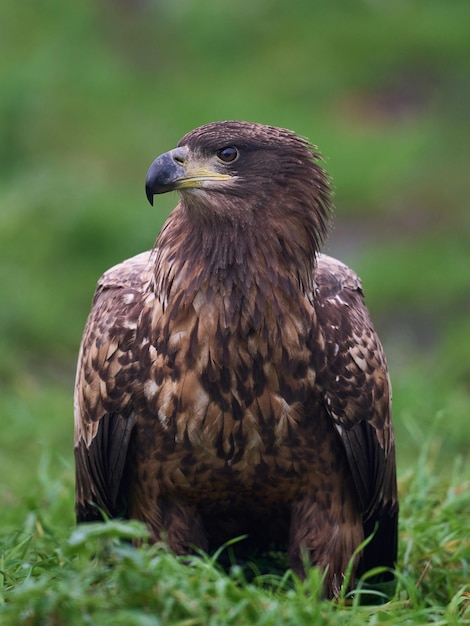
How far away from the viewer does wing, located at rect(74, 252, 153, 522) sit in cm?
439

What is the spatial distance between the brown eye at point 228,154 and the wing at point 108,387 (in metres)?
0.53

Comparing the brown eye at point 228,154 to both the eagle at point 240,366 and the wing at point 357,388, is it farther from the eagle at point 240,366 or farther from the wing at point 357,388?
the wing at point 357,388

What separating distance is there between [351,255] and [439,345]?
5.31 ft

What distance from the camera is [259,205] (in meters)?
4.27

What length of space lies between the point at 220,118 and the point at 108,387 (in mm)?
7831

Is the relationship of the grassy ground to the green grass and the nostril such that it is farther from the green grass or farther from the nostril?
the nostril

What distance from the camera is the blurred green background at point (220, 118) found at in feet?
26.9

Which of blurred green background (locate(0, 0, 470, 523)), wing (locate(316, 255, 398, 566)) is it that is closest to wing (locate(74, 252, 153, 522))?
wing (locate(316, 255, 398, 566))

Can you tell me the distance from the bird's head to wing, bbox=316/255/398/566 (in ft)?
1.12

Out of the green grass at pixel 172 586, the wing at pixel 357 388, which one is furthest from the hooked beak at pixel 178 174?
the green grass at pixel 172 586

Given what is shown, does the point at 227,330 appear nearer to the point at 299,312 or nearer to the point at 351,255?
the point at 299,312

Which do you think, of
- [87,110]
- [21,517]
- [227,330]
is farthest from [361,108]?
[227,330]

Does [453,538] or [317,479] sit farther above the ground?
[317,479]

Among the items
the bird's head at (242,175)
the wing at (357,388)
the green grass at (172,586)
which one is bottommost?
the green grass at (172,586)
